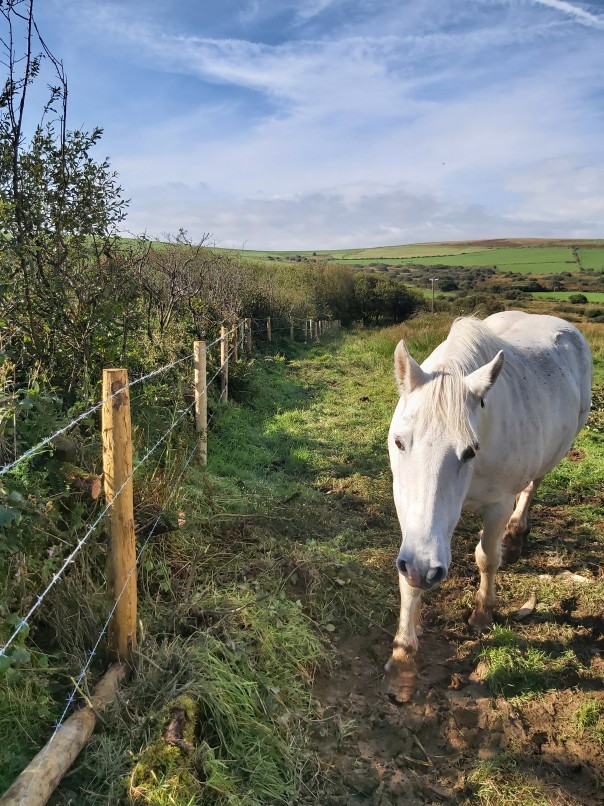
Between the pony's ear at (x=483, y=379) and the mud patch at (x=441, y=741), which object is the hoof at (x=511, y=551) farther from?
the pony's ear at (x=483, y=379)

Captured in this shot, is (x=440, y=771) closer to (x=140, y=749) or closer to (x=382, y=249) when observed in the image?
(x=140, y=749)

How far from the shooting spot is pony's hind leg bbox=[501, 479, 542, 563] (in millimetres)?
4484

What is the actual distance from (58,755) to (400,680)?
1.83 metres

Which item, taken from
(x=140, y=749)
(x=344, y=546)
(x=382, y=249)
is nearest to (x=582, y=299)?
(x=344, y=546)

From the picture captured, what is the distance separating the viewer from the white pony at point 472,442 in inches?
99.5

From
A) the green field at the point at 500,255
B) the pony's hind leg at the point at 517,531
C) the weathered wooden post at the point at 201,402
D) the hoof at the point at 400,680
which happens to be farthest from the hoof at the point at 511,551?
the green field at the point at 500,255

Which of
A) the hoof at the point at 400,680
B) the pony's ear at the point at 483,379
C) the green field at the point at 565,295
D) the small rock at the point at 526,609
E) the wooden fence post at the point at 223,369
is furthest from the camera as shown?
the green field at the point at 565,295

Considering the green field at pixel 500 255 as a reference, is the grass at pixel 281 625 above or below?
below

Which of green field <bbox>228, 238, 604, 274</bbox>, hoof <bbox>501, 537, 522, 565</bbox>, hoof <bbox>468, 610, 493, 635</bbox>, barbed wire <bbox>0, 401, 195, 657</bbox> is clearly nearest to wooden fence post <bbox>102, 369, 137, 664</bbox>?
barbed wire <bbox>0, 401, 195, 657</bbox>

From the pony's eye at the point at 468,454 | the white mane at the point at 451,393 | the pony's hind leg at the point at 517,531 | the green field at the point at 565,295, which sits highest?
the green field at the point at 565,295

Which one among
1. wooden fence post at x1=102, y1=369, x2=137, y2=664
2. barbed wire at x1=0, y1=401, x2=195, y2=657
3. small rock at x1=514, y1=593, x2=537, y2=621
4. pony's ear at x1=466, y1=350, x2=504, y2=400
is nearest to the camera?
barbed wire at x1=0, y1=401, x2=195, y2=657

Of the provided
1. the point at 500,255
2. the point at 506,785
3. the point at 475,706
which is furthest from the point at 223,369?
the point at 500,255

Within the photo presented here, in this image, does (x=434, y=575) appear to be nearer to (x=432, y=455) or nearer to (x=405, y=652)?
(x=432, y=455)

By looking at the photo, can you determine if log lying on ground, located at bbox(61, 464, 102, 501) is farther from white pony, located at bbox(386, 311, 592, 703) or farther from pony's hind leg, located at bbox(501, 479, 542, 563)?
pony's hind leg, located at bbox(501, 479, 542, 563)
